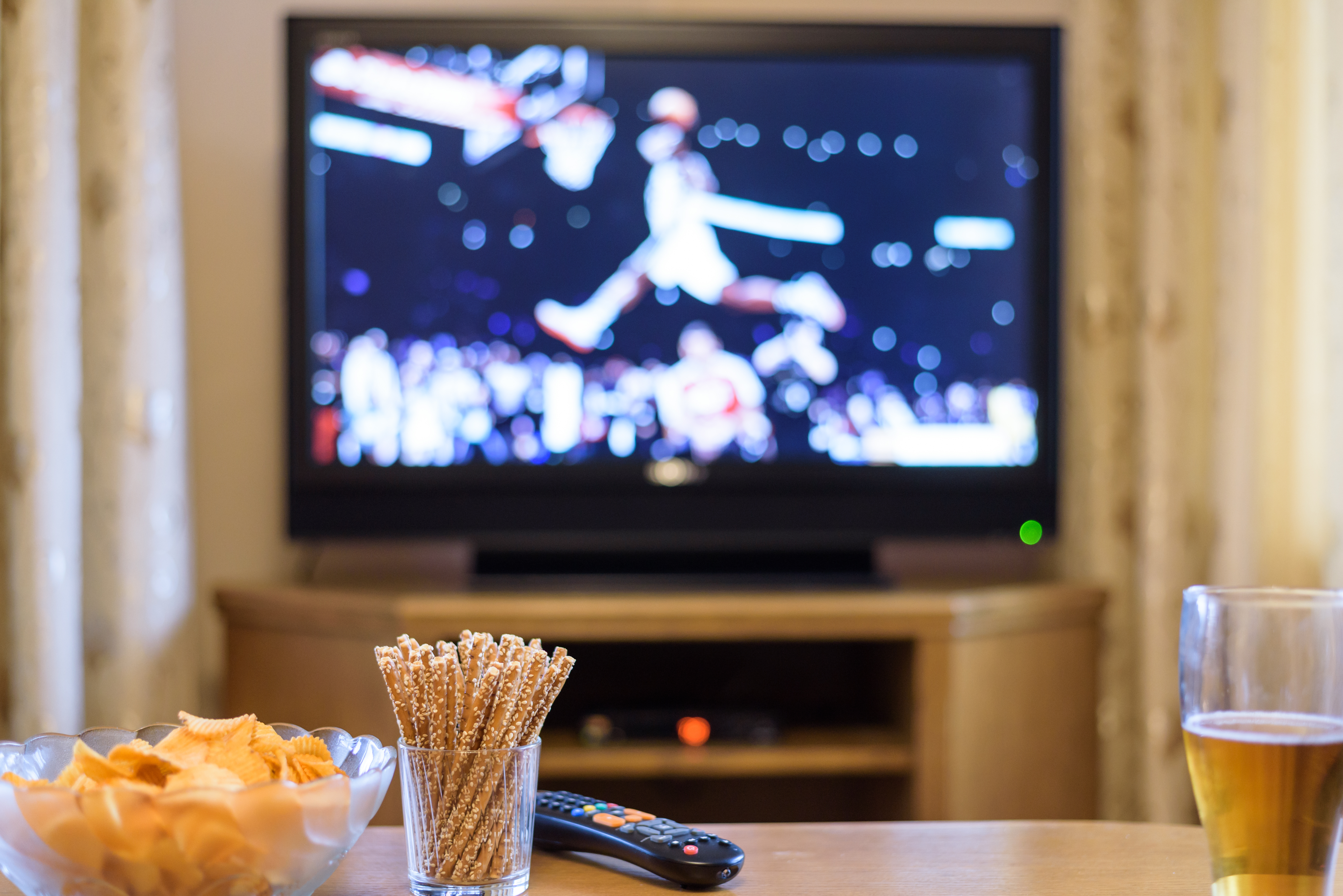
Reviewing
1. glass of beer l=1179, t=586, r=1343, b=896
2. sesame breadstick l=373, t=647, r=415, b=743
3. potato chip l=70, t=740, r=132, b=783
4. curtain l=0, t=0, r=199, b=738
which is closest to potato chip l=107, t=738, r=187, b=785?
potato chip l=70, t=740, r=132, b=783

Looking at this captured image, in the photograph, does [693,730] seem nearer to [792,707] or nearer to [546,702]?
[792,707]

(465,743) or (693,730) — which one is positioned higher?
(465,743)

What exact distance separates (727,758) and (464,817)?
118 centimetres

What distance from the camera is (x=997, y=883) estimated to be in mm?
700

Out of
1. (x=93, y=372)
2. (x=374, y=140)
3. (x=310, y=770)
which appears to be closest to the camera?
(x=310, y=770)

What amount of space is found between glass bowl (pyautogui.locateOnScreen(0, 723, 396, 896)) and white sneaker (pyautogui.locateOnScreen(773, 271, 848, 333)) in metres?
1.54

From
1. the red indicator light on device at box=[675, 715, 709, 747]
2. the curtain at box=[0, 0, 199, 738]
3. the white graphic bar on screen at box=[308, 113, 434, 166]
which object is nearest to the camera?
the curtain at box=[0, 0, 199, 738]

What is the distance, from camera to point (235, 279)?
2.24 metres

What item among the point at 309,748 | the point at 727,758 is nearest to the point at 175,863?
the point at 309,748

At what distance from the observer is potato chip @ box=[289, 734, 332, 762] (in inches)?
26.3

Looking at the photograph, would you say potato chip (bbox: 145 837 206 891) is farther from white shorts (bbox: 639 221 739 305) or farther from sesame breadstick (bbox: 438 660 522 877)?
white shorts (bbox: 639 221 739 305)

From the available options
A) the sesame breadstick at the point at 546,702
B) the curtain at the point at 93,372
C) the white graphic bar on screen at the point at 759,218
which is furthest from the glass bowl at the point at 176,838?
the white graphic bar on screen at the point at 759,218

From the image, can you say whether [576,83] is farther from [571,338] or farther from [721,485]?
[721,485]

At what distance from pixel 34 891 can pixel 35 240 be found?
1373mm
